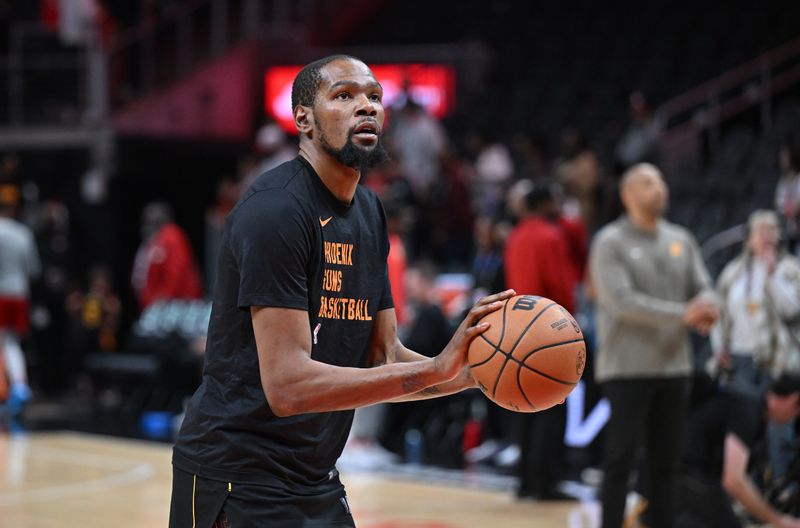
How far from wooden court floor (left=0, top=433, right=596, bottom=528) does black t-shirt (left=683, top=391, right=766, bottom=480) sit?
825 mm

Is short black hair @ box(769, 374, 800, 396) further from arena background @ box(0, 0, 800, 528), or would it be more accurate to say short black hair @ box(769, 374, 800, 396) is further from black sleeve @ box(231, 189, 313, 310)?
black sleeve @ box(231, 189, 313, 310)

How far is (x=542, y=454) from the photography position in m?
8.44

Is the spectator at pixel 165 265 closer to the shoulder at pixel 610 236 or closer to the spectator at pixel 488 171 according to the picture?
the spectator at pixel 488 171

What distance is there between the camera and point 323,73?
138 inches

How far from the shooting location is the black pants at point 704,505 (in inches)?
278

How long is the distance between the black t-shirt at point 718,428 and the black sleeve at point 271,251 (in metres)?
4.50

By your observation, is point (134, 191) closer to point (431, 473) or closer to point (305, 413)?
point (431, 473)

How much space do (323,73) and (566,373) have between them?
1.04 metres

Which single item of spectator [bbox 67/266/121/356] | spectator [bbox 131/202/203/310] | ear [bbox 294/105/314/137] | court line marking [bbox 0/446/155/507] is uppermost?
ear [bbox 294/105/314/137]

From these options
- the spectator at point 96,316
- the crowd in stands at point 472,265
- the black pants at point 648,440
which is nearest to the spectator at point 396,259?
the crowd in stands at point 472,265

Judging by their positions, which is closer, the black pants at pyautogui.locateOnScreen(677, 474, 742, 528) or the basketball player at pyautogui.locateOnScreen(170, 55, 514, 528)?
the basketball player at pyautogui.locateOnScreen(170, 55, 514, 528)

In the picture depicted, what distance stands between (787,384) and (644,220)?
1.38 metres

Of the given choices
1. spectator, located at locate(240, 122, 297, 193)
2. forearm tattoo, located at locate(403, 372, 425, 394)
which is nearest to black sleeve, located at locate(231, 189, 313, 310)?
forearm tattoo, located at locate(403, 372, 425, 394)

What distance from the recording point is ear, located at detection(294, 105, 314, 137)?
3.53 meters
